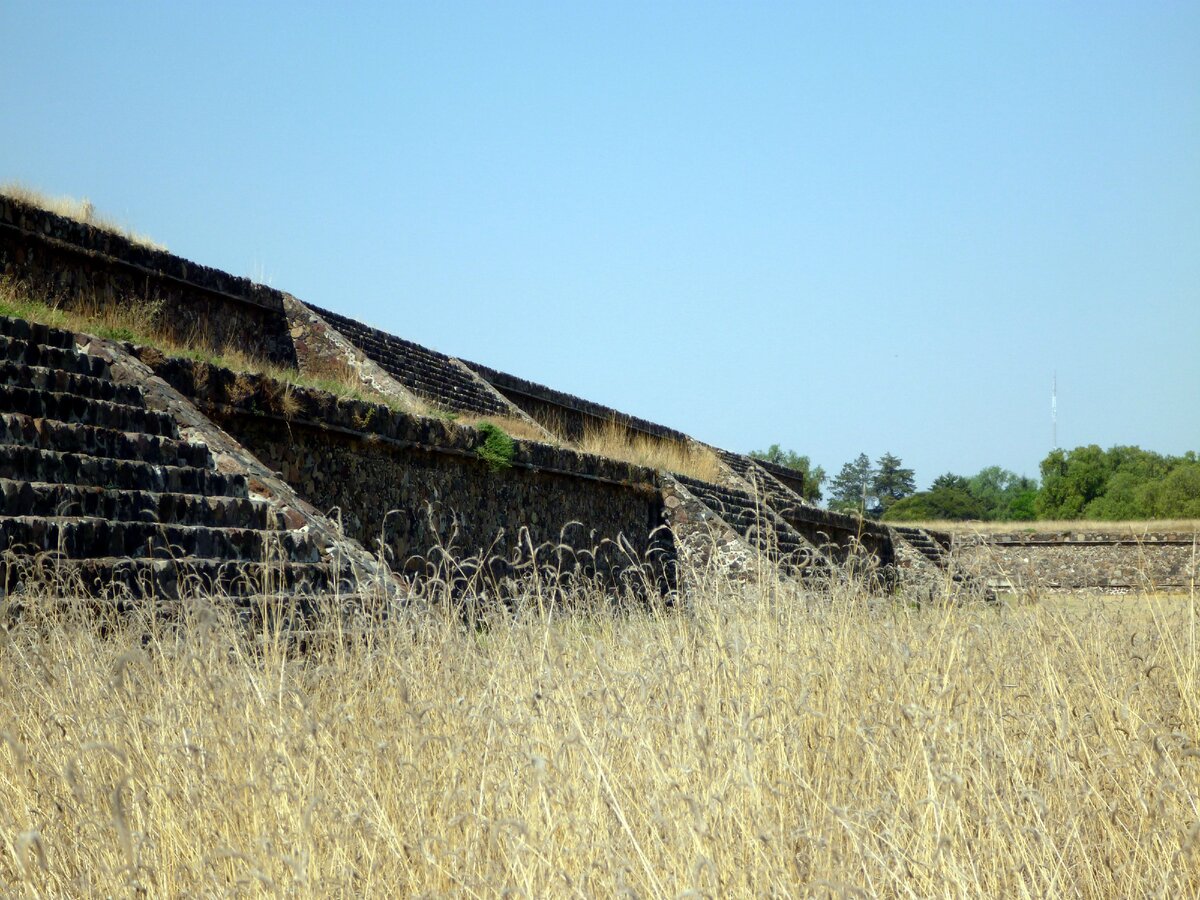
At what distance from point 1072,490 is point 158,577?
5911 centimetres

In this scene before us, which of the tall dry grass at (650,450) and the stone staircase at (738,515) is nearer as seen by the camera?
the stone staircase at (738,515)

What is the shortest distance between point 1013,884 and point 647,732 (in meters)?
1.02

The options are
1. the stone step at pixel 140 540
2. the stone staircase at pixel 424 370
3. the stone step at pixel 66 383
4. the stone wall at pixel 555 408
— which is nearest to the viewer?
the stone step at pixel 140 540

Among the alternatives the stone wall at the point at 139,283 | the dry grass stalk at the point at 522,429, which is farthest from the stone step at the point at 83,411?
the dry grass stalk at the point at 522,429

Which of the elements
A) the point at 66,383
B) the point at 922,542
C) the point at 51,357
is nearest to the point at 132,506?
the point at 66,383

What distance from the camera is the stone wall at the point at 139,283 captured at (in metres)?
9.62

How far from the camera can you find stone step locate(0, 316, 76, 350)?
709 centimetres

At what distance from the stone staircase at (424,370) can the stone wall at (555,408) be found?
2.51 feet

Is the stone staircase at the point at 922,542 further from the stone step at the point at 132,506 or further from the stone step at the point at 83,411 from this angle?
the stone step at the point at 83,411

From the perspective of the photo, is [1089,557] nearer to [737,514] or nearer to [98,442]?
[737,514]

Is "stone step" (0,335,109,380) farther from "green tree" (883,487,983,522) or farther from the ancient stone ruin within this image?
"green tree" (883,487,983,522)

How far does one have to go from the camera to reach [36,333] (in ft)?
24.1

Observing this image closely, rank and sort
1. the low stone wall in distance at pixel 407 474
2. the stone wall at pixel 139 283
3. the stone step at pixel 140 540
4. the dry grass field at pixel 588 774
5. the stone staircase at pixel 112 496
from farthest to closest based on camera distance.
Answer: the stone wall at pixel 139 283 < the low stone wall in distance at pixel 407 474 < the stone staircase at pixel 112 496 < the stone step at pixel 140 540 < the dry grass field at pixel 588 774

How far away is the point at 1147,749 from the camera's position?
134 inches
